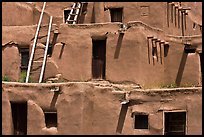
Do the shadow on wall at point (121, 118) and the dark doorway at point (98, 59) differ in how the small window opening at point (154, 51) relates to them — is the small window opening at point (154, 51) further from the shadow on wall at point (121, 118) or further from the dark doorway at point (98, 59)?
the shadow on wall at point (121, 118)

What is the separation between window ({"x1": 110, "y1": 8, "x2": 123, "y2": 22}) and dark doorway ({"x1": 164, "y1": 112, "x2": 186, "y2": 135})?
862 centimetres

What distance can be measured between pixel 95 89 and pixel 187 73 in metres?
6.88

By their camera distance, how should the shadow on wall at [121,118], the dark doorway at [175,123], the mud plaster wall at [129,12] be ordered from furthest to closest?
1. the mud plaster wall at [129,12]
2. the shadow on wall at [121,118]
3. the dark doorway at [175,123]

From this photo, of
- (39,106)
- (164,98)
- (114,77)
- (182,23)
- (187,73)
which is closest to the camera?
(164,98)

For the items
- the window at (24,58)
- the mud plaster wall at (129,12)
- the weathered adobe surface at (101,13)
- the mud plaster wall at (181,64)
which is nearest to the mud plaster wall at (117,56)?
the mud plaster wall at (181,64)

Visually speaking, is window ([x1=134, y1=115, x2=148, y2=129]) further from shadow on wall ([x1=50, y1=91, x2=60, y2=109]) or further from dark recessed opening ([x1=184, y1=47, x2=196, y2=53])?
dark recessed opening ([x1=184, y1=47, x2=196, y2=53])

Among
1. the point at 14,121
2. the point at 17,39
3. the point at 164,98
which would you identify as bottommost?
the point at 14,121

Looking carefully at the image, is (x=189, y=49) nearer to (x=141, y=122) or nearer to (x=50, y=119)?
(x=141, y=122)

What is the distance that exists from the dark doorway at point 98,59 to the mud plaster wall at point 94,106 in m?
3.97

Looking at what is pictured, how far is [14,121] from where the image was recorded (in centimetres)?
2206

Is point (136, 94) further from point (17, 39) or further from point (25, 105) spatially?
point (17, 39)

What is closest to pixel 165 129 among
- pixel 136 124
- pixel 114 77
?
pixel 136 124

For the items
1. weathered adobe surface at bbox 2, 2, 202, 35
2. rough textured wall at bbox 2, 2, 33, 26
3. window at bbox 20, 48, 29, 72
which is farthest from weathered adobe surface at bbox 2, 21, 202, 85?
rough textured wall at bbox 2, 2, 33, 26

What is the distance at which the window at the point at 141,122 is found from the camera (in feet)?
65.2
